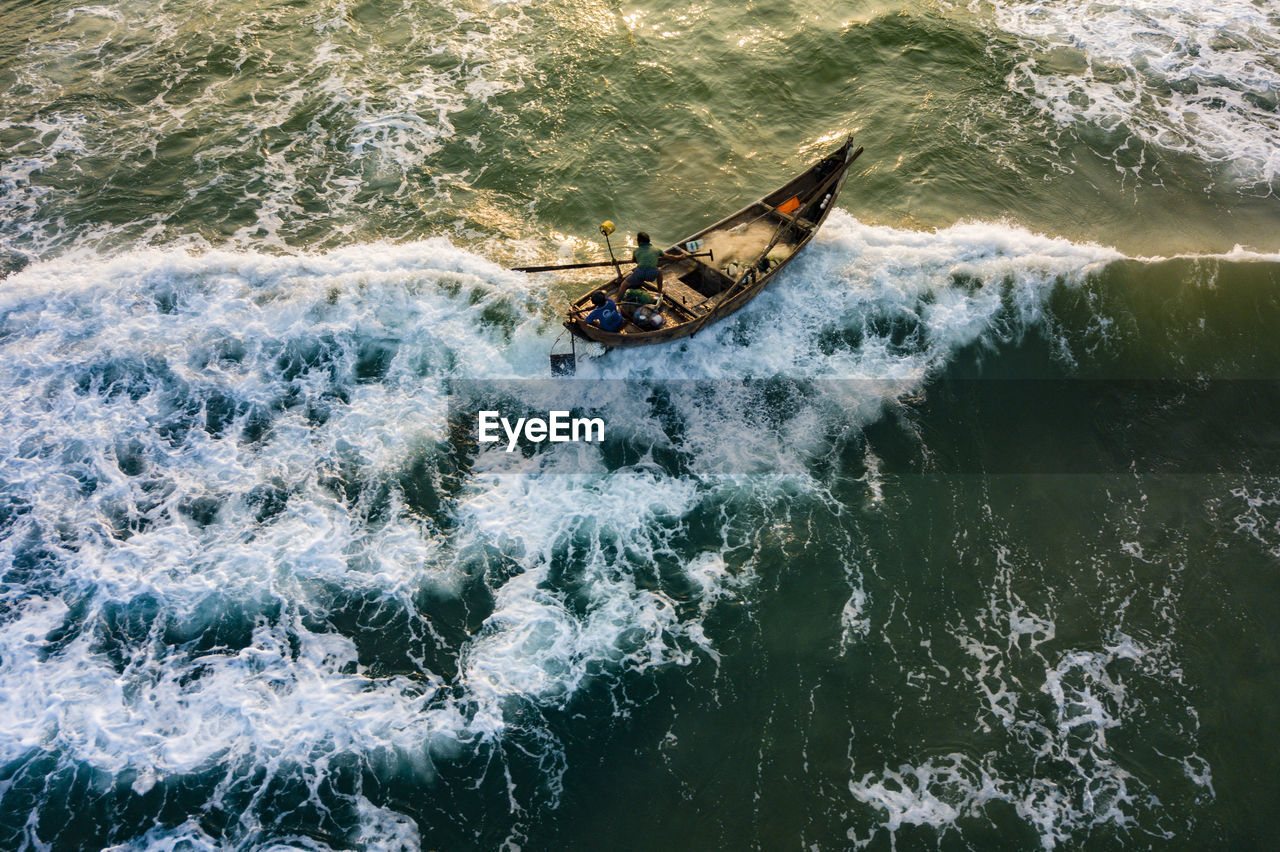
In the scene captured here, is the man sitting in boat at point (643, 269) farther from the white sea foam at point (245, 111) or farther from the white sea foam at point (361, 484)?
the white sea foam at point (245, 111)

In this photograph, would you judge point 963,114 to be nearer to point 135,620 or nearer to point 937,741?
point 937,741

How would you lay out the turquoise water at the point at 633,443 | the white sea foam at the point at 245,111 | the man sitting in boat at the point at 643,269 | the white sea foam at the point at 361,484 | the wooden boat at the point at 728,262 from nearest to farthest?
the turquoise water at the point at 633,443 → the white sea foam at the point at 361,484 → the wooden boat at the point at 728,262 → the man sitting in boat at the point at 643,269 → the white sea foam at the point at 245,111

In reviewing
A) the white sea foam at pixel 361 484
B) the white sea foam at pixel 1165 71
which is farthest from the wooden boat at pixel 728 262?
the white sea foam at pixel 1165 71

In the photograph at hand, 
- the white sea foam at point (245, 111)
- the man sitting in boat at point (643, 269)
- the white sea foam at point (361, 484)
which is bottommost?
the white sea foam at point (361, 484)

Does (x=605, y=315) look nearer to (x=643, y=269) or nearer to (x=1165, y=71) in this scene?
(x=643, y=269)

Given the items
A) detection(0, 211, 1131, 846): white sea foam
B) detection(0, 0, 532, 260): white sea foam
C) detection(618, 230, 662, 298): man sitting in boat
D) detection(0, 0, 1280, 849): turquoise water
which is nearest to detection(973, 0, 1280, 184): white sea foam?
detection(0, 0, 1280, 849): turquoise water

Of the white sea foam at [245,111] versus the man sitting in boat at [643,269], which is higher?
the white sea foam at [245,111]

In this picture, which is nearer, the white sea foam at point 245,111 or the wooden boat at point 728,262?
the wooden boat at point 728,262

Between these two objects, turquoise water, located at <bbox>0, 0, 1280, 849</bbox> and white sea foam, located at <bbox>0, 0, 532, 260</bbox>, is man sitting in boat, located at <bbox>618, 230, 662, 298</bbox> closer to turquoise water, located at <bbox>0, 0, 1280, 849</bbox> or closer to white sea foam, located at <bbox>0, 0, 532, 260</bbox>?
turquoise water, located at <bbox>0, 0, 1280, 849</bbox>
